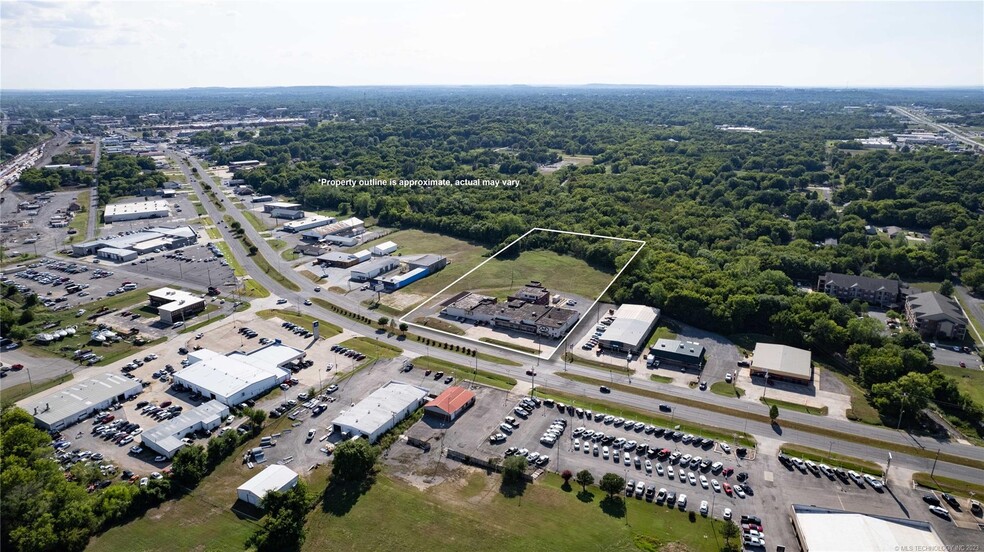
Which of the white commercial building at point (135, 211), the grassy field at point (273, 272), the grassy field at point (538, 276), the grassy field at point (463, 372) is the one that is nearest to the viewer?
the grassy field at point (463, 372)

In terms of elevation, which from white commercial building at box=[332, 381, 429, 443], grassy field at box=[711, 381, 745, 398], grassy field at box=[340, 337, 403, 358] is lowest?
white commercial building at box=[332, 381, 429, 443]

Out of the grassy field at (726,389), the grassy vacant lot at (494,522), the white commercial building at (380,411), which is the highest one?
the grassy field at (726,389)

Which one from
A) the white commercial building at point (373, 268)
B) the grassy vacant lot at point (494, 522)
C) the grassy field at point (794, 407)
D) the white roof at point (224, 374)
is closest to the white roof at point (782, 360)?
the grassy field at point (794, 407)

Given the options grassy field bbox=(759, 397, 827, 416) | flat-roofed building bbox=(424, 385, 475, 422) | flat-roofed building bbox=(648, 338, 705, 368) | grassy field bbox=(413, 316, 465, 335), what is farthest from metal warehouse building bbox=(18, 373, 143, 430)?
grassy field bbox=(759, 397, 827, 416)

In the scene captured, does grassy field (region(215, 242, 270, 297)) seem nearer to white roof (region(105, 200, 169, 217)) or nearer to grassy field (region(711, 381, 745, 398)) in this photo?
white roof (region(105, 200, 169, 217))

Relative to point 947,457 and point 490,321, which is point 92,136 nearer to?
point 490,321

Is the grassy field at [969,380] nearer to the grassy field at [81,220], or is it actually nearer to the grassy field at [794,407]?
the grassy field at [794,407]

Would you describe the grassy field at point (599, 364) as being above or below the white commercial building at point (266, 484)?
above

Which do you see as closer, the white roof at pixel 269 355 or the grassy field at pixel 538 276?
the white roof at pixel 269 355
